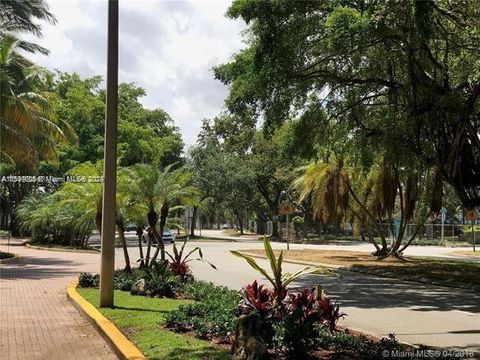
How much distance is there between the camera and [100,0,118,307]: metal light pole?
10414 millimetres

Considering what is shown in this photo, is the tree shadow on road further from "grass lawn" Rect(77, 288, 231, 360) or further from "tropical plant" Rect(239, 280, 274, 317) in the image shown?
"tropical plant" Rect(239, 280, 274, 317)

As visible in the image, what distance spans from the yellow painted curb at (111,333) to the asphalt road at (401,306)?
12.7 feet

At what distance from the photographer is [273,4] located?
45.1 ft

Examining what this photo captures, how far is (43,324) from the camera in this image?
9.60 m

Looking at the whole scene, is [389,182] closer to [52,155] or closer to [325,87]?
[325,87]

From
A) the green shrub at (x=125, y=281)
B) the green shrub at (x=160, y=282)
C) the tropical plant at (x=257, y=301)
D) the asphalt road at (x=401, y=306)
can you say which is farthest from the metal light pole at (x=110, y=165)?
the asphalt road at (x=401, y=306)

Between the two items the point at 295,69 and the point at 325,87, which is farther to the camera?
the point at 325,87

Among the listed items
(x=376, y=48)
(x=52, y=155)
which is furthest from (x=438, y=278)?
(x=52, y=155)

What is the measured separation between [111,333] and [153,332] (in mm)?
585

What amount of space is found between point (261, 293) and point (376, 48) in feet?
32.1

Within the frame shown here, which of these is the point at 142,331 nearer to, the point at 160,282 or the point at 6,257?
the point at 160,282

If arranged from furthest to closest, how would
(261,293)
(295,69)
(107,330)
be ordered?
(295,69), (107,330), (261,293)

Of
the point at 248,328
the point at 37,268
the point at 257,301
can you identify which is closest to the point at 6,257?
the point at 37,268

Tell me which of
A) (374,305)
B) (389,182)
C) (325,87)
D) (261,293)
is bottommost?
(374,305)
